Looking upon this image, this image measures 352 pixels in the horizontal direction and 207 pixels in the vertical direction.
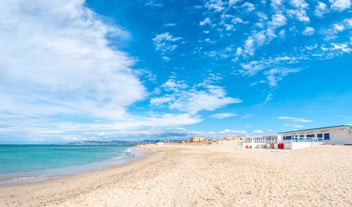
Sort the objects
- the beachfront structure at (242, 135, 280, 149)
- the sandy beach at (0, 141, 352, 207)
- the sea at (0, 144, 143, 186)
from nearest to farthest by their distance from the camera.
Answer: the sandy beach at (0, 141, 352, 207), the sea at (0, 144, 143, 186), the beachfront structure at (242, 135, 280, 149)

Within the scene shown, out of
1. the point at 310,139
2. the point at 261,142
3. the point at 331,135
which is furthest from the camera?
the point at 261,142

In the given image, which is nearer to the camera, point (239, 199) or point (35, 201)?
point (239, 199)

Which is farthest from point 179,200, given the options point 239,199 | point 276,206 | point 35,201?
point 35,201

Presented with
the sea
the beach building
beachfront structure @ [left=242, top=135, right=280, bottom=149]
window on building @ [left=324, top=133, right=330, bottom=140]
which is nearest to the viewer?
the sea

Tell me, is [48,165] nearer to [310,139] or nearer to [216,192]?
[216,192]

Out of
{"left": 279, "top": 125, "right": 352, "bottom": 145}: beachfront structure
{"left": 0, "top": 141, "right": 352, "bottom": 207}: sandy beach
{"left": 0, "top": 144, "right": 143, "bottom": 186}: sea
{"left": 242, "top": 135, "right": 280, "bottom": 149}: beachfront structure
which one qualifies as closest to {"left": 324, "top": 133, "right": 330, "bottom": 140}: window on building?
{"left": 279, "top": 125, "right": 352, "bottom": 145}: beachfront structure

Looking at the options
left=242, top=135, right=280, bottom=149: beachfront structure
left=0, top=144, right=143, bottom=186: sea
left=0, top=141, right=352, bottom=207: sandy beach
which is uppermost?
left=242, top=135, right=280, bottom=149: beachfront structure

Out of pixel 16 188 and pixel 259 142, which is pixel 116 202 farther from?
pixel 259 142

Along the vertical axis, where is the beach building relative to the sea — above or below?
above

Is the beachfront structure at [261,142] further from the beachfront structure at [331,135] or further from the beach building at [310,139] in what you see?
the beachfront structure at [331,135]

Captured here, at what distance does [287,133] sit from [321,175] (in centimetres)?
4242

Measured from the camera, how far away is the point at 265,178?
11633 millimetres

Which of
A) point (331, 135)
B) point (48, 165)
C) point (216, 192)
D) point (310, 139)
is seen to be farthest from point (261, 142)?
point (216, 192)

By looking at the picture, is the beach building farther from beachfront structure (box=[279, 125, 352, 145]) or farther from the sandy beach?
the sandy beach
